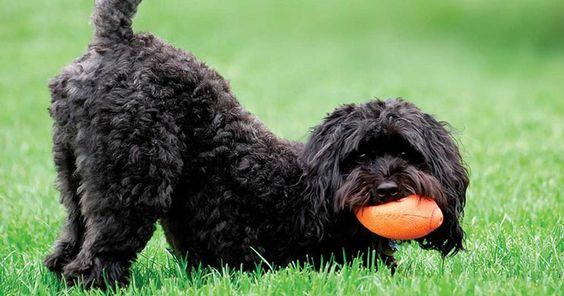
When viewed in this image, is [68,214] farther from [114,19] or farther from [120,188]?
[114,19]

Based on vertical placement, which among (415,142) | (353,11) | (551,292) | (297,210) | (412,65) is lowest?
(551,292)

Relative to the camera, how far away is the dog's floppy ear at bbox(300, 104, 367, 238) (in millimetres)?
5008

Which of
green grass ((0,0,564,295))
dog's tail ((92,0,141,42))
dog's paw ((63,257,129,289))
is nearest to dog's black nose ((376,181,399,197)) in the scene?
green grass ((0,0,564,295))

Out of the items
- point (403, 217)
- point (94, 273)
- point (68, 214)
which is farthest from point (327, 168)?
point (68, 214)

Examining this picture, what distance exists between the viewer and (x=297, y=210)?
5219 mm

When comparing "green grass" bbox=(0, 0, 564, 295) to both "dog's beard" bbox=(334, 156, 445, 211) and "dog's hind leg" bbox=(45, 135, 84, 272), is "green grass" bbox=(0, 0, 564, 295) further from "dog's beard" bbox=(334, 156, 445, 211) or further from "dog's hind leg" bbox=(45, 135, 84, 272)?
"dog's beard" bbox=(334, 156, 445, 211)

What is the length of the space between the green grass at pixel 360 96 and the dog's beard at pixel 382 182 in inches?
15.0

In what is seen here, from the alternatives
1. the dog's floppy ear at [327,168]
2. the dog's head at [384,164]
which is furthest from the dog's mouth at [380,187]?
the dog's floppy ear at [327,168]

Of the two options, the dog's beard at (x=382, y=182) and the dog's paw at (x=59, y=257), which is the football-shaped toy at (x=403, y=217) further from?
the dog's paw at (x=59, y=257)

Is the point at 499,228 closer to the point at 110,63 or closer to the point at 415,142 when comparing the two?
the point at 415,142

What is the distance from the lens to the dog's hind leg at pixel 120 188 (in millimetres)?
4805

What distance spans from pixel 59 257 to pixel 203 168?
42.6 inches

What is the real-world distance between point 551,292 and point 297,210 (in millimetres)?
1649

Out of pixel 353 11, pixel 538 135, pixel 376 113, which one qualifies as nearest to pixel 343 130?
pixel 376 113
